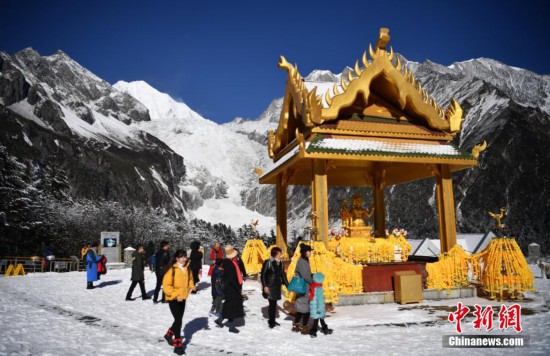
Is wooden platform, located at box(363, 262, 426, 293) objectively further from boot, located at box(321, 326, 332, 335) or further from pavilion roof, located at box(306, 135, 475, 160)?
boot, located at box(321, 326, 332, 335)

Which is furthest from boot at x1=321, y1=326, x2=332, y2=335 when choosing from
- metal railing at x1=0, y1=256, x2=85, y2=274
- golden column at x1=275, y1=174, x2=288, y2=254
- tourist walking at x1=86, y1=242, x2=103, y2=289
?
metal railing at x1=0, y1=256, x2=85, y2=274

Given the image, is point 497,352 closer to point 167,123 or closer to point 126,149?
point 126,149

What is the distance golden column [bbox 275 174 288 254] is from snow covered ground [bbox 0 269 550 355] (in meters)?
4.54

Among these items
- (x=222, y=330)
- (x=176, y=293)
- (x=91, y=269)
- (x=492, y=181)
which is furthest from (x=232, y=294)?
(x=492, y=181)

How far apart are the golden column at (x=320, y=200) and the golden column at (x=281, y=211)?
13.7 feet

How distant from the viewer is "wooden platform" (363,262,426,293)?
1190 centimetres

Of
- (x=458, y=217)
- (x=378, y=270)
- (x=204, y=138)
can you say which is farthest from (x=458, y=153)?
(x=204, y=138)

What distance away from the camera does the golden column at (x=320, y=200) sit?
12.2 metres

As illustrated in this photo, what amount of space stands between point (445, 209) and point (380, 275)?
3.61m

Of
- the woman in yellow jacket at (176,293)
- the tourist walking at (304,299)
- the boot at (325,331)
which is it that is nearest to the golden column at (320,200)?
the tourist walking at (304,299)

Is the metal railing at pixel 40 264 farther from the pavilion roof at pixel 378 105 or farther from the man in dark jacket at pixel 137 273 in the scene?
the pavilion roof at pixel 378 105

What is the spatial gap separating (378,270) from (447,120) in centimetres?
625

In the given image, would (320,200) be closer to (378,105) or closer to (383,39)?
(378,105)

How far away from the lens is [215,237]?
68.3 meters
